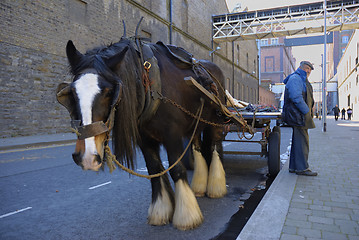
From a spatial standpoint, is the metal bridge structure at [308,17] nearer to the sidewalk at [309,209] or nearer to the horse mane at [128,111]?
the sidewalk at [309,209]

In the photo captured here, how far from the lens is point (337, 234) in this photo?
254cm

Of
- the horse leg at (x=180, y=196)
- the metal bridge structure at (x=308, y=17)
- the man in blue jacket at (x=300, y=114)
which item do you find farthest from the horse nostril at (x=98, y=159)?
the metal bridge structure at (x=308, y=17)

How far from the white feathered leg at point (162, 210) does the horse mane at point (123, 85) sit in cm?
75

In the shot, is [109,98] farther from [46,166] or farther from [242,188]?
[46,166]

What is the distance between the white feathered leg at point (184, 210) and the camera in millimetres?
2965

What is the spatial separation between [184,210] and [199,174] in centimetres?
141

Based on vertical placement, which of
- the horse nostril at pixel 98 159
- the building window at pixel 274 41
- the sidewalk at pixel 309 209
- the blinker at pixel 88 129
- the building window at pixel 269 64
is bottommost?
the sidewalk at pixel 309 209

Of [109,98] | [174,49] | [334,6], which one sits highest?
[334,6]

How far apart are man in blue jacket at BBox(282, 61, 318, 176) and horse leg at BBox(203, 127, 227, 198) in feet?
4.79

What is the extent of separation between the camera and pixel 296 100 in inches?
186

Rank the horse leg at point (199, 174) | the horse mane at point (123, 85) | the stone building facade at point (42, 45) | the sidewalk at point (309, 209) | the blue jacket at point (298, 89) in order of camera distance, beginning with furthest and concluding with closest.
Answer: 1. the stone building facade at point (42, 45)
2. the blue jacket at point (298, 89)
3. the horse leg at point (199, 174)
4. the sidewalk at point (309, 209)
5. the horse mane at point (123, 85)

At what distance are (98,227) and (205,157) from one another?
212 cm

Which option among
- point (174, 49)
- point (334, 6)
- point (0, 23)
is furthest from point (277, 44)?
point (174, 49)

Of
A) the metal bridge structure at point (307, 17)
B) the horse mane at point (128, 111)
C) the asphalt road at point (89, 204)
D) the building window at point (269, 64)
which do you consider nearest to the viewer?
the horse mane at point (128, 111)
